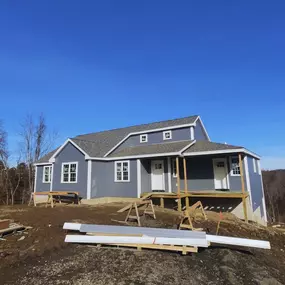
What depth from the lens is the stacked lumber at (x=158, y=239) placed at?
237 inches

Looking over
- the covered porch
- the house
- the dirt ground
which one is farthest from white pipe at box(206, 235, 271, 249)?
the house

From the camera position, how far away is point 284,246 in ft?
28.2

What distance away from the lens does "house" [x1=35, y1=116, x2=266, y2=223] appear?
14.9 meters

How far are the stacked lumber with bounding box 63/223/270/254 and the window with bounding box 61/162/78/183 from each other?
10553 mm

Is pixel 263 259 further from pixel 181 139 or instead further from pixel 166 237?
pixel 181 139

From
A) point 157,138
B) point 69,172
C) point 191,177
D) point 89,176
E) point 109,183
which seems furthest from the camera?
point 157,138

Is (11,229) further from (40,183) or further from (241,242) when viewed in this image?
(40,183)

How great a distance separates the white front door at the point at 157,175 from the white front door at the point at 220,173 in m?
3.75

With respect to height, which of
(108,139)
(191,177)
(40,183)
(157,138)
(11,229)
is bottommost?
(11,229)

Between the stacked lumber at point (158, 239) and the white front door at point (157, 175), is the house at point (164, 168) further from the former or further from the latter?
the stacked lumber at point (158, 239)

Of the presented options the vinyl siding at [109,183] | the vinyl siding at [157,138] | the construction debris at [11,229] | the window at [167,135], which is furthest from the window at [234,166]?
the construction debris at [11,229]

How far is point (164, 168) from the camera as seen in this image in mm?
16812

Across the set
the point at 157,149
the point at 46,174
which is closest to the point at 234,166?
the point at 157,149

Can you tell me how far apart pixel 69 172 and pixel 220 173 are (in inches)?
435
